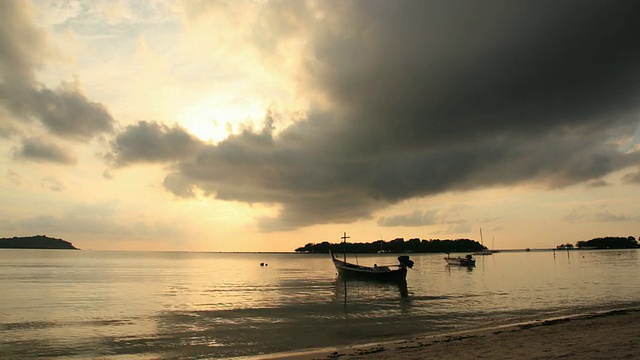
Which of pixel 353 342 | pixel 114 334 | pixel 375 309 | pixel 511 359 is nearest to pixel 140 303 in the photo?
pixel 114 334

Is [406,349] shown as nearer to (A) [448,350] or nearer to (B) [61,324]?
(A) [448,350]

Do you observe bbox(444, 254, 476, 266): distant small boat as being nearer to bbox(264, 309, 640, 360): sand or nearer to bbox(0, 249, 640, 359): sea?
bbox(0, 249, 640, 359): sea

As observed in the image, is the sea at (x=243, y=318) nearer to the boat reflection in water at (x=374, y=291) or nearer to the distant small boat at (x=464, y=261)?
the boat reflection in water at (x=374, y=291)

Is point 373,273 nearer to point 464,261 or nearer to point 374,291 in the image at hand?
point 374,291

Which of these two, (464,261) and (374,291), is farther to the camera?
(464,261)

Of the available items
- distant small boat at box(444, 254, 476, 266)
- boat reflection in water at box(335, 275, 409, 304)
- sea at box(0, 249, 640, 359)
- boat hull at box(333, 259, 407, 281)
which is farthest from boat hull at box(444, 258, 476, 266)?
sea at box(0, 249, 640, 359)

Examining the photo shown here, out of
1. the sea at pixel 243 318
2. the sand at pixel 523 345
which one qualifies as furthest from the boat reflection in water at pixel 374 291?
the sand at pixel 523 345

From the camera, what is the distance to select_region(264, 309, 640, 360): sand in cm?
1551

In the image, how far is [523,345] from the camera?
17859 millimetres

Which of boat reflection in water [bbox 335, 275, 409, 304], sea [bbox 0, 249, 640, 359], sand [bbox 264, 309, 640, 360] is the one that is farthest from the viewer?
boat reflection in water [bbox 335, 275, 409, 304]

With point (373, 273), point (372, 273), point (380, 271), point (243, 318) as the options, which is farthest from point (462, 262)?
point (243, 318)

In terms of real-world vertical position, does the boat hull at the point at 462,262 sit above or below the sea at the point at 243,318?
above

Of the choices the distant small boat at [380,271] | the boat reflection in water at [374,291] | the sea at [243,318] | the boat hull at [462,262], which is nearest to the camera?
the sea at [243,318]

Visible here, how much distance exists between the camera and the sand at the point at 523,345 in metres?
15.5
